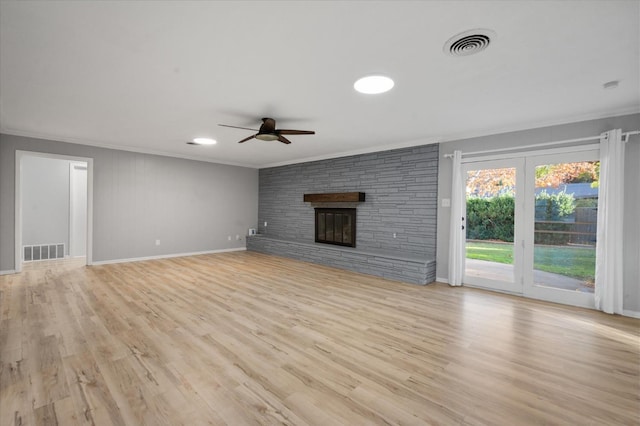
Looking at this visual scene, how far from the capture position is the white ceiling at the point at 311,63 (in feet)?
5.65

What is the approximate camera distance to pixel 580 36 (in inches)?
75.3

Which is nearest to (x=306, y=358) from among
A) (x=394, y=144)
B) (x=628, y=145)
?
(x=394, y=144)

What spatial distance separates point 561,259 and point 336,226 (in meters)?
3.87

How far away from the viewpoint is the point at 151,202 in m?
6.34

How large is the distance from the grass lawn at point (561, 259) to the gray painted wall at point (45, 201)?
8722 mm

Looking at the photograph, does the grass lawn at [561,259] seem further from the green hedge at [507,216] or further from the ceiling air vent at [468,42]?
the ceiling air vent at [468,42]

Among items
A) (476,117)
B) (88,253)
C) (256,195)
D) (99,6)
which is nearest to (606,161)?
(476,117)

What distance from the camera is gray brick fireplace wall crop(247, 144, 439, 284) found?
485 centimetres

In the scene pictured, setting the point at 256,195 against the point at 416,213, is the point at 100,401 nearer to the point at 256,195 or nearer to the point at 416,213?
the point at 416,213

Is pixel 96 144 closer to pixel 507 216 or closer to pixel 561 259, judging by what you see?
pixel 507 216

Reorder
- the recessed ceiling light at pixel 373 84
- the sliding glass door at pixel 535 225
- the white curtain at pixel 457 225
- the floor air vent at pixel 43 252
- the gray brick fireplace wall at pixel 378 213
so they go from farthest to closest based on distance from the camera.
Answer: the floor air vent at pixel 43 252
the gray brick fireplace wall at pixel 378 213
the white curtain at pixel 457 225
the sliding glass door at pixel 535 225
the recessed ceiling light at pixel 373 84

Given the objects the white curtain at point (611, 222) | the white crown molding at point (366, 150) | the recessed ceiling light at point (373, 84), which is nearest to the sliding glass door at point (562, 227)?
the white curtain at point (611, 222)

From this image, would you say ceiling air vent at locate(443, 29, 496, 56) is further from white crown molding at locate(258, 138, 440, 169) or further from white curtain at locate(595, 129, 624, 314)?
white crown molding at locate(258, 138, 440, 169)

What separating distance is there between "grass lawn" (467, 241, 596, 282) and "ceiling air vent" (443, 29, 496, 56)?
3.09 m
